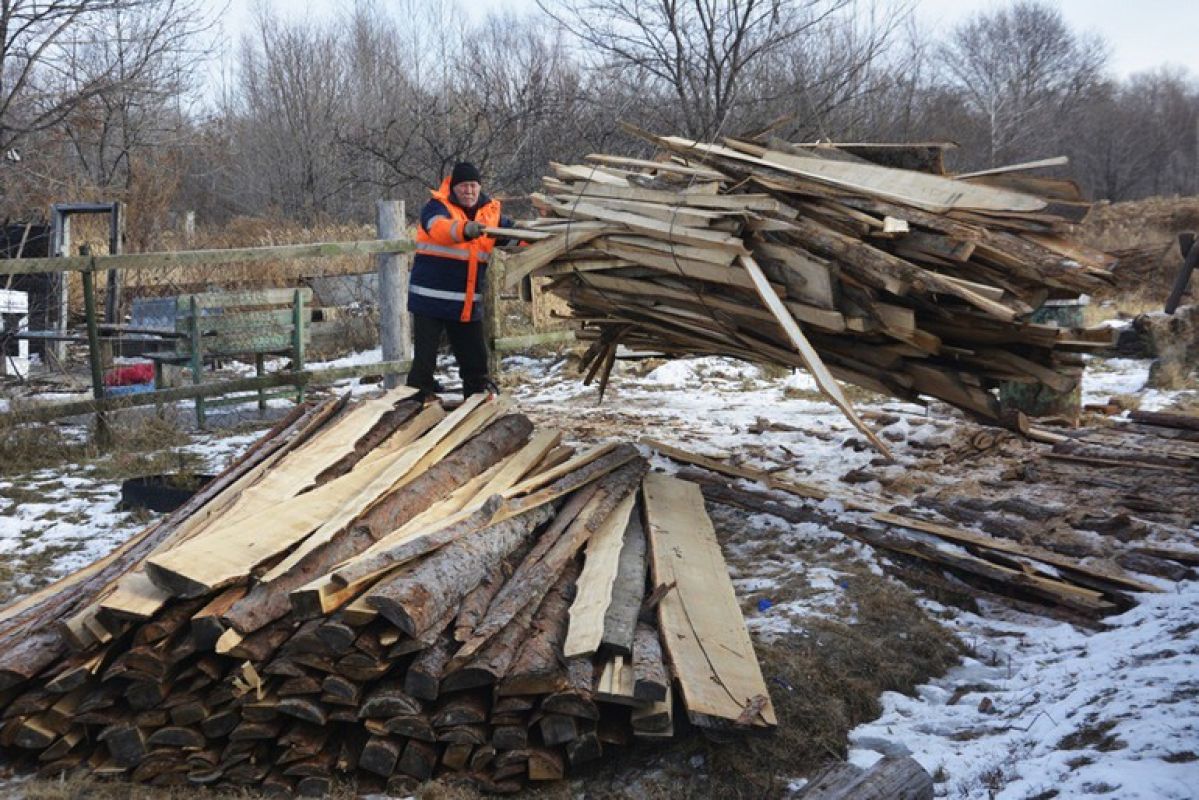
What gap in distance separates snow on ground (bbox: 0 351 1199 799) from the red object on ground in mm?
2088

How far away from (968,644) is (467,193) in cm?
462

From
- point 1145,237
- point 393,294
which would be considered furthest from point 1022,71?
point 393,294

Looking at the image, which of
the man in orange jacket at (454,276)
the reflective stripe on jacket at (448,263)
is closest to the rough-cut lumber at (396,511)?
the man in orange jacket at (454,276)

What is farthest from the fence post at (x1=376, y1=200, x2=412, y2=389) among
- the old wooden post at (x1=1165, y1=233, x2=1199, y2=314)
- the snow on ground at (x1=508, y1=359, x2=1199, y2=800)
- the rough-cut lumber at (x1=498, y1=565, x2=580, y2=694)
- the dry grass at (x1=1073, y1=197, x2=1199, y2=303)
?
the dry grass at (x1=1073, y1=197, x2=1199, y2=303)

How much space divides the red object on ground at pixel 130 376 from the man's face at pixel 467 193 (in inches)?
194

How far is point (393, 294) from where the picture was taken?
32.1 ft

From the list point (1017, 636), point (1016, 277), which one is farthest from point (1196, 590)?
point (1016, 277)

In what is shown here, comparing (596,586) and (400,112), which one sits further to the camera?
(400,112)

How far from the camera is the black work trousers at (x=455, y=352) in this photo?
777 cm

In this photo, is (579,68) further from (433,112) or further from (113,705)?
(113,705)

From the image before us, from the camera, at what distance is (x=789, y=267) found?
528cm

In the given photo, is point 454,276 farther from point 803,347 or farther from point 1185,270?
point 1185,270

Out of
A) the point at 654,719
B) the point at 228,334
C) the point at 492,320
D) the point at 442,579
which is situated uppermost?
the point at 492,320

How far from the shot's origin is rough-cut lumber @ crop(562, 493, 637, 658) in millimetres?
3809
